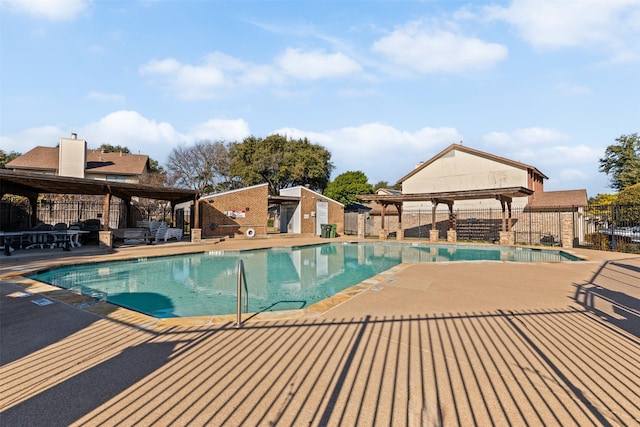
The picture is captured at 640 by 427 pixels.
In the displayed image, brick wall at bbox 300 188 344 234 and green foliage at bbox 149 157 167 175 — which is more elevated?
green foliage at bbox 149 157 167 175

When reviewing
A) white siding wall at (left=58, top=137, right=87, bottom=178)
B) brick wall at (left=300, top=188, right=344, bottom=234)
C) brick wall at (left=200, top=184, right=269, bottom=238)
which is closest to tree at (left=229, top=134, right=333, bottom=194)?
brick wall at (left=300, top=188, right=344, bottom=234)

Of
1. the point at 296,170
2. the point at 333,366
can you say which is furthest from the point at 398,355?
the point at 296,170

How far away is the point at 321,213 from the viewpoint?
25594 mm

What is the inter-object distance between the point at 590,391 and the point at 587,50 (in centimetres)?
1420

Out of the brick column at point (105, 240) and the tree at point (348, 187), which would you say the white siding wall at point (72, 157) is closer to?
the brick column at point (105, 240)

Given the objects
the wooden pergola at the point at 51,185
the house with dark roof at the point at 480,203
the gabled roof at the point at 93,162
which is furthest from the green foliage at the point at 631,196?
the gabled roof at the point at 93,162

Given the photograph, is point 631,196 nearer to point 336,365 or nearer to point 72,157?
point 336,365

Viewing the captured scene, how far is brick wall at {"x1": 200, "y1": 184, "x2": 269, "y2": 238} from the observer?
770 inches

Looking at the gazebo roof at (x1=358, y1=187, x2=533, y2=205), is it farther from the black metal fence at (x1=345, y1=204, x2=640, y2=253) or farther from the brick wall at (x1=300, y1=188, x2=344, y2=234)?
the brick wall at (x1=300, y1=188, x2=344, y2=234)

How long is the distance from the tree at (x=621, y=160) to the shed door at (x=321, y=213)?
86.5ft

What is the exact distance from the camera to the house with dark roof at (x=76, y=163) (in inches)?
1064

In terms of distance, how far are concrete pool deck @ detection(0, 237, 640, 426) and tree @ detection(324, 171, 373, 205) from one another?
29356 millimetres

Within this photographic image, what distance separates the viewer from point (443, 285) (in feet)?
22.5

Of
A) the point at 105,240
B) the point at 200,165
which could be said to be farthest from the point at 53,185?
the point at 200,165
